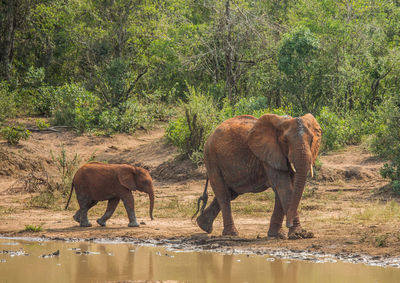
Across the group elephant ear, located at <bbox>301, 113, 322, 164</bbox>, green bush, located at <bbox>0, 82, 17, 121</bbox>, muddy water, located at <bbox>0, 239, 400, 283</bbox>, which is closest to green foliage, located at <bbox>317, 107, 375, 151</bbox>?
elephant ear, located at <bbox>301, 113, 322, 164</bbox>

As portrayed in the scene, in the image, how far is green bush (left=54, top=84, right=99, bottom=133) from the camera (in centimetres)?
2048

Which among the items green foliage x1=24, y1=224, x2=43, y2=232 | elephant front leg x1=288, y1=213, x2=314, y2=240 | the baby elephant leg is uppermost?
elephant front leg x1=288, y1=213, x2=314, y2=240

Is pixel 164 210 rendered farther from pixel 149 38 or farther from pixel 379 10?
pixel 379 10

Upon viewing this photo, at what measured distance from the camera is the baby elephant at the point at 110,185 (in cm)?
1134

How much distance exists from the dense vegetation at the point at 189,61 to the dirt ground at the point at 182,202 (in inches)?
45.5

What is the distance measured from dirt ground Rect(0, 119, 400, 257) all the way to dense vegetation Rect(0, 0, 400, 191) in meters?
1.16

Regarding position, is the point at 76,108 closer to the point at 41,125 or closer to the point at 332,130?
the point at 41,125

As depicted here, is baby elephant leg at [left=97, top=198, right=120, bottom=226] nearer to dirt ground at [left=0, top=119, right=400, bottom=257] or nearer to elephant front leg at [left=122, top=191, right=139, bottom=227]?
dirt ground at [left=0, top=119, right=400, bottom=257]

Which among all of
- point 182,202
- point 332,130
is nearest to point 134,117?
point 332,130

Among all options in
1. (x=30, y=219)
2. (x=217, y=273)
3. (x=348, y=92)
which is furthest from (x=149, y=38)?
(x=217, y=273)

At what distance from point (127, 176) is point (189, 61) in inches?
404

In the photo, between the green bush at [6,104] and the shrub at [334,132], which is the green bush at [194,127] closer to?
the shrub at [334,132]

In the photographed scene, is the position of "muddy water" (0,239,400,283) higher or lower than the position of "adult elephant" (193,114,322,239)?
lower

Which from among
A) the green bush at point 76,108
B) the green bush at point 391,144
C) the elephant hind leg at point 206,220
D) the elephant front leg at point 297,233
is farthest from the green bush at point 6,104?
the elephant front leg at point 297,233
